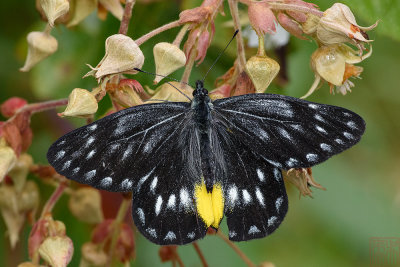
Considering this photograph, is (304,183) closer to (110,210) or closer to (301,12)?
(301,12)

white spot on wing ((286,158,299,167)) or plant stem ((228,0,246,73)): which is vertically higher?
plant stem ((228,0,246,73))

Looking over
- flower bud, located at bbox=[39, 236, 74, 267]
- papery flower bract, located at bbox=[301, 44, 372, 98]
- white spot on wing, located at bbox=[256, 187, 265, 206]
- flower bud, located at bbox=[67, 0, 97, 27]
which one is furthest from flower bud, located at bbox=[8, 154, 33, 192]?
papery flower bract, located at bbox=[301, 44, 372, 98]

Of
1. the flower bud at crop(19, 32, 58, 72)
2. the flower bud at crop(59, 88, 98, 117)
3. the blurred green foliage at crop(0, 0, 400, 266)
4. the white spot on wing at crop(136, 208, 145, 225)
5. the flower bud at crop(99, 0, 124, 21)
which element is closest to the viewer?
the flower bud at crop(59, 88, 98, 117)

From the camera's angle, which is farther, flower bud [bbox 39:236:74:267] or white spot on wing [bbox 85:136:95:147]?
flower bud [bbox 39:236:74:267]

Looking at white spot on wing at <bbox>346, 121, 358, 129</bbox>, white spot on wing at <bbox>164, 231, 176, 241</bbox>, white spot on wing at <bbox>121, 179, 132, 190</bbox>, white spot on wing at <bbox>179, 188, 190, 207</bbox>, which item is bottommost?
white spot on wing at <bbox>164, 231, 176, 241</bbox>

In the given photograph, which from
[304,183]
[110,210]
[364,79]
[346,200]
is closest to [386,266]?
[346,200]

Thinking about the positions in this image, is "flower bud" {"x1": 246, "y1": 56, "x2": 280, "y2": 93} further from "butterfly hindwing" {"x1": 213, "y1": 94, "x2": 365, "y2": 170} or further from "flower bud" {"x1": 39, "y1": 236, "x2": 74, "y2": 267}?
"flower bud" {"x1": 39, "y1": 236, "x2": 74, "y2": 267}
